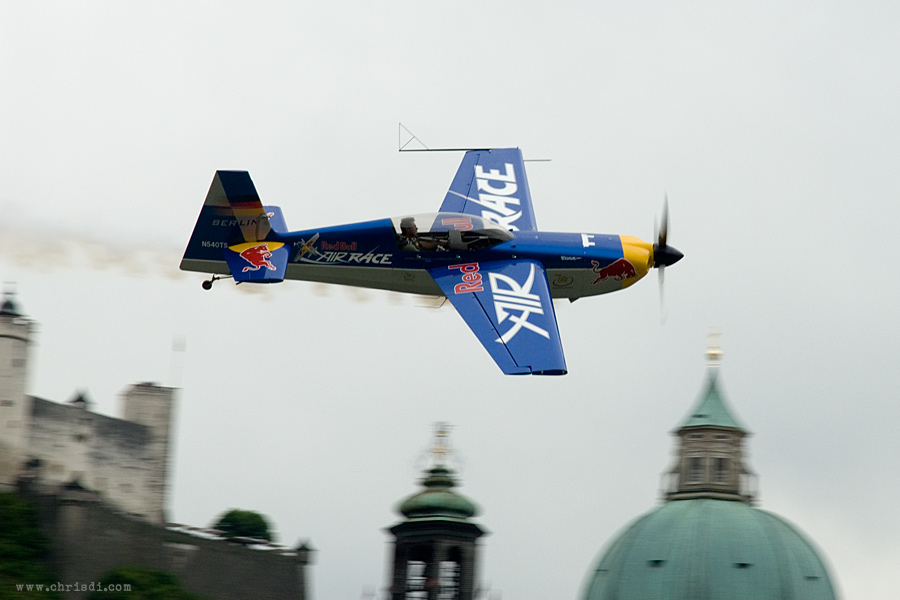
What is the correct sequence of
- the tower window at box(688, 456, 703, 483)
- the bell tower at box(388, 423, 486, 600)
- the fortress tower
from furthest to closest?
the tower window at box(688, 456, 703, 483), the fortress tower, the bell tower at box(388, 423, 486, 600)

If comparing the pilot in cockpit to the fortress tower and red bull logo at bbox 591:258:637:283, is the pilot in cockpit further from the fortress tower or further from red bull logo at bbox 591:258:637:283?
the fortress tower

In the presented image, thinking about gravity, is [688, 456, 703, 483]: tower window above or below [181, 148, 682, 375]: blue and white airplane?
above

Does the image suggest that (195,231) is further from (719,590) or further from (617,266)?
(719,590)

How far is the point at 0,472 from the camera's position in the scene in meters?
88.9

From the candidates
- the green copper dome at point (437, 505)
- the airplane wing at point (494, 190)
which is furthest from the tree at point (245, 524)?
the airplane wing at point (494, 190)

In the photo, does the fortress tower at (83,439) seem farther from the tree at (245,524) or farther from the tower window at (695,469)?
the tower window at (695,469)

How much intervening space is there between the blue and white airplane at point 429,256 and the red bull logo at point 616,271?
2 centimetres

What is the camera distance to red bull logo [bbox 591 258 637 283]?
43.2 metres

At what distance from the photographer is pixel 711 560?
95562mm

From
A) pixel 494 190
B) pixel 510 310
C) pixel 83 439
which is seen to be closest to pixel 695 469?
pixel 83 439

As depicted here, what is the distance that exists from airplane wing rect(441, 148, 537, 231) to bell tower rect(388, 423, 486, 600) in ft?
104

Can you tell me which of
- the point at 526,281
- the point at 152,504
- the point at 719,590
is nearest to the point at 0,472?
the point at 152,504

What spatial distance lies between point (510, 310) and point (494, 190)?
25.6ft

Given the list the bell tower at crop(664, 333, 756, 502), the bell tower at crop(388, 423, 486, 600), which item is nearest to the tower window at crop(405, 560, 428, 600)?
the bell tower at crop(388, 423, 486, 600)
